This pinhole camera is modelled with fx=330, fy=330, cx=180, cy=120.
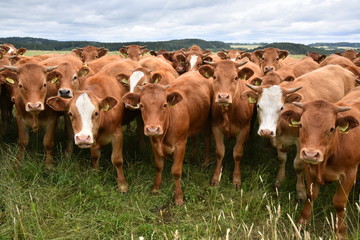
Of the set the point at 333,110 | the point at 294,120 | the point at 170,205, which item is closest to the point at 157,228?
the point at 170,205

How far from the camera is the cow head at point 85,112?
17.2ft

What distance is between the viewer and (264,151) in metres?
7.95

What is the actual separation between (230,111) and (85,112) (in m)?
2.84

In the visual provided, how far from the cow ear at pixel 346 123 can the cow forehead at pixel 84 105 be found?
373 centimetres

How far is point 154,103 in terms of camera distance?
5418mm

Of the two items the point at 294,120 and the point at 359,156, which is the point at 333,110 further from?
the point at 359,156

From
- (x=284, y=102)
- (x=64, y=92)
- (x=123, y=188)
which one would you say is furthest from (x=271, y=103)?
(x=64, y=92)

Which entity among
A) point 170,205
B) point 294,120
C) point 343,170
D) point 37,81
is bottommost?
point 170,205

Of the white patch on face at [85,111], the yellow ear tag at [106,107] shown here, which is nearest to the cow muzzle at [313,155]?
the white patch on face at [85,111]

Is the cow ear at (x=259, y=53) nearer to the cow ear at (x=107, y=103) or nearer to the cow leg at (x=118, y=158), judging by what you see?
the cow leg at (x=118, y=158)

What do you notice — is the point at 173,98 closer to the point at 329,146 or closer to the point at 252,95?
the point at 252,95

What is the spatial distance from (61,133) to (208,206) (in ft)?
16.6

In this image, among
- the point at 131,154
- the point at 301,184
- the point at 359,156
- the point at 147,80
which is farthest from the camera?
the point at 131,154

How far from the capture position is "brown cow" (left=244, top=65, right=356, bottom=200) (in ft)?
18.2
